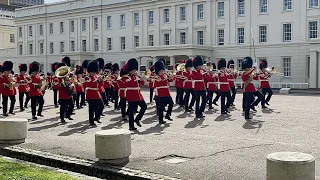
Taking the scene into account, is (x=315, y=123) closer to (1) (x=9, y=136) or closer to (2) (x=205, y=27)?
(1) (x=9, y=136)

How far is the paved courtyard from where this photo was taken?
7.56 metres

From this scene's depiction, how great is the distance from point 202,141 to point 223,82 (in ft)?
20.3

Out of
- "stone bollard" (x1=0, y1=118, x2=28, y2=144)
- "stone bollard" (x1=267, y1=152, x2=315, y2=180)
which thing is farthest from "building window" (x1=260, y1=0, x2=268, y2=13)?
"stone bollard" (x1=267, y1=152, x2=315, y2=180)

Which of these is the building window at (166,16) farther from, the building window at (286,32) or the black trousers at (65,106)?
the black trousers at (65,106)

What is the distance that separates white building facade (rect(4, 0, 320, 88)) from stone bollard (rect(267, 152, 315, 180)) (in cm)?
2961

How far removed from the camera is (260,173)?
7.07 meters

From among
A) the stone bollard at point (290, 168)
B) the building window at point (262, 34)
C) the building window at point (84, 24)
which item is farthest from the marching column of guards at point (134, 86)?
the building window at point (84, 24)

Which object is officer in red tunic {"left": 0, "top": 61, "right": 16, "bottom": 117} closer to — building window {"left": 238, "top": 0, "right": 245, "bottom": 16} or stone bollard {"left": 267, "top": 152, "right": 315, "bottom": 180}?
stone bollard {"left": 267, "top": 152, "right": 315, "bottom": 180}

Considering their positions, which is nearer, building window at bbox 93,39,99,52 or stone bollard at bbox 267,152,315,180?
stone bollard at bbox 267,152,315,180

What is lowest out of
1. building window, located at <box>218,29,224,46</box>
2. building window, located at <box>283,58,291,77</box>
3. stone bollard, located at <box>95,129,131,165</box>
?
stone bollard, located at <box>95,129,131,165</box>

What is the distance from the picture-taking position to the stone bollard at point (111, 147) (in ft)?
25.6

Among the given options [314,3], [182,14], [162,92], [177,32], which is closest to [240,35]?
[182,14]

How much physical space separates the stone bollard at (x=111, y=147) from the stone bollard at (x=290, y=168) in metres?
2.82

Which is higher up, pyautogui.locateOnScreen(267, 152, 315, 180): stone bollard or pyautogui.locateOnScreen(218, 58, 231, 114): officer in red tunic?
pyautogui.locateOnScreen(218, 58, 231, 114): officer in red tunic
